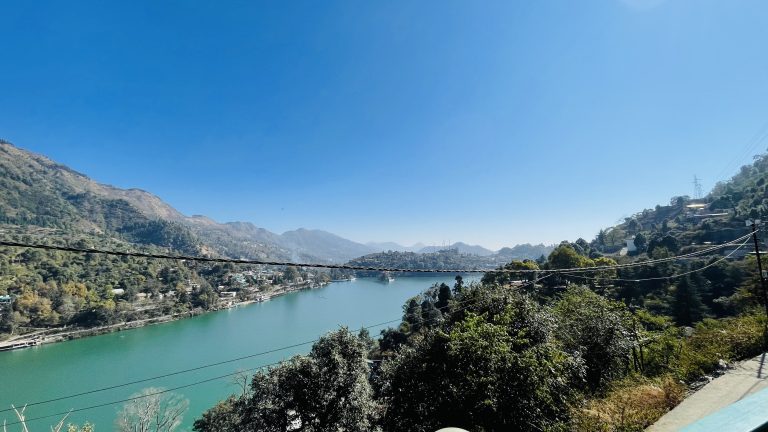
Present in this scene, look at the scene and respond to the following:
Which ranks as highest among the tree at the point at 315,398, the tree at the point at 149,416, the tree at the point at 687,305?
the tree at the point at 687,305

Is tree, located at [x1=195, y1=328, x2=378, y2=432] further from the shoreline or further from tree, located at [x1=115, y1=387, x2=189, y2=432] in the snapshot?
the shoreline

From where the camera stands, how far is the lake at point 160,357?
2199 cm

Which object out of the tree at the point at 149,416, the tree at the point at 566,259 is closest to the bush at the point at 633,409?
the tree at the point at 149,416

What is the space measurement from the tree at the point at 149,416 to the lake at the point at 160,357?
1.40 m

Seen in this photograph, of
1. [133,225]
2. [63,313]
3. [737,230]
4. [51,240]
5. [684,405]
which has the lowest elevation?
[63,313]

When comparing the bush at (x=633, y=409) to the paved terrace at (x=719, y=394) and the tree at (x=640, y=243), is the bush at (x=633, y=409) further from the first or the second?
the tree at (x=640, y=243)

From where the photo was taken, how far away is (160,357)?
31.5 metres

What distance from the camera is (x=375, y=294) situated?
247ft

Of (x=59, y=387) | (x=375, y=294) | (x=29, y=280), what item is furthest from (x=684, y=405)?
(x=375, y=294)

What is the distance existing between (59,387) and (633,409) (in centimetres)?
3453

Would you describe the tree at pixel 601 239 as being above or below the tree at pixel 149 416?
above

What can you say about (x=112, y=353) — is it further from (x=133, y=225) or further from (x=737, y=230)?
(x=133, y=225)

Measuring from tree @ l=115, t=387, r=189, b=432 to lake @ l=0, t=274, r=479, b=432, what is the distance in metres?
1.40

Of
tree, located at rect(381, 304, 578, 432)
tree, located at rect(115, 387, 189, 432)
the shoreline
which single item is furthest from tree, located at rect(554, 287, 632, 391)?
the shoreline
